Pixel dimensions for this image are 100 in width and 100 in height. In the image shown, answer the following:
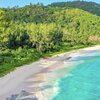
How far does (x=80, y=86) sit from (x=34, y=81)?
8639mm

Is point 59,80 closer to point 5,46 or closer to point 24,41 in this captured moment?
point 5,46

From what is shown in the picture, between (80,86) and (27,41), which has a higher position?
(27,41)

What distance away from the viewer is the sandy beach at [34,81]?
166 feet

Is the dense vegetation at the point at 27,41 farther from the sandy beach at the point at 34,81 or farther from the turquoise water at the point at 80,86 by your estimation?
the turquoise water at the point at 80,86

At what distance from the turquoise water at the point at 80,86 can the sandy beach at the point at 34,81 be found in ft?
5.22

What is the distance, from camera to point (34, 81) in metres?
62.9

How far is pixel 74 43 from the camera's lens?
14588cm

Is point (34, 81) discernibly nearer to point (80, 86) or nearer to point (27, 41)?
point (80, 86)

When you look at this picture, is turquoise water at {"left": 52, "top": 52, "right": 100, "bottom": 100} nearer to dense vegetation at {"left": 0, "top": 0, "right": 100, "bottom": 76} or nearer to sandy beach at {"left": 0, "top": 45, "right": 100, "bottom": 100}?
sandy beach at {"left": 0, "top": 45, "right": 100, "bottom": 100}

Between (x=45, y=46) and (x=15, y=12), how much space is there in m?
90.9

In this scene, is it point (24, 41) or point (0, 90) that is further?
point (24, 41)

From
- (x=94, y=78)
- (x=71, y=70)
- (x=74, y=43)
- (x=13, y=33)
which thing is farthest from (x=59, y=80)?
(x=74, y=43)

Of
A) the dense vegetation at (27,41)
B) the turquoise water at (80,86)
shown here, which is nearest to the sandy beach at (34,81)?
the turquoise water at (80,86)

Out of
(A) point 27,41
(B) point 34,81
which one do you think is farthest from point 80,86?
(A) point 27,41
